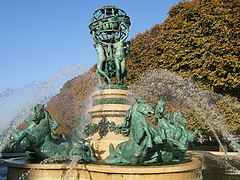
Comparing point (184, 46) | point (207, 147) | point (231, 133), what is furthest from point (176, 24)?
point (207, 147)

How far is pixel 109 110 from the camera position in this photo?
13773 millimetres

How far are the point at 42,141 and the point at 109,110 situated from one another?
134 inches

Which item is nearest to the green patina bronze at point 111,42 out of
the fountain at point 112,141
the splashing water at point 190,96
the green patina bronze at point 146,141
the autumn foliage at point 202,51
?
the fountain at point 112,141

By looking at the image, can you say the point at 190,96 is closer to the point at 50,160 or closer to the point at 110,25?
the point at 110,25

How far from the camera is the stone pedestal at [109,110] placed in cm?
1307

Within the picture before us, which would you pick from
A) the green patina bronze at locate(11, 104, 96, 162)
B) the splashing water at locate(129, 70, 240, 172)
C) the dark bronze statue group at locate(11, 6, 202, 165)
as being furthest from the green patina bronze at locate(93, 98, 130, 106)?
the splashing water at locate(129, 70, 240, 172)

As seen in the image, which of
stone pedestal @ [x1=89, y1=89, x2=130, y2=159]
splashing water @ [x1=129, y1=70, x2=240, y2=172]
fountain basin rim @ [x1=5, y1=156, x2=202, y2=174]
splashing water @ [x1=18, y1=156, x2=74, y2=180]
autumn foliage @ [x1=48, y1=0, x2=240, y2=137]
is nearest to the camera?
fountain basin rim @ [x1=5, y1=156, x2=202, y2=174]

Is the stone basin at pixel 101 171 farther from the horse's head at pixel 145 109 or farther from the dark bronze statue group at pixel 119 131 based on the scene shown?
the horse's head at pixel 145 109

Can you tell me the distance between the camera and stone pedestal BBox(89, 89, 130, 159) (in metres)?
13.1

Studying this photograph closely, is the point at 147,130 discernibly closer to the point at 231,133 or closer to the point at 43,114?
the point at 43,114

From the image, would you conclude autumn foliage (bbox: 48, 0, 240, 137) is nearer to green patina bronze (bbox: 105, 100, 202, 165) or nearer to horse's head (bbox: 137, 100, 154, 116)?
green patina bronze (bbox: 105, 100, 202, 165)

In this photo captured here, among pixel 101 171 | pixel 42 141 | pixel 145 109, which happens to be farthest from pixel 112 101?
pixel 101 171

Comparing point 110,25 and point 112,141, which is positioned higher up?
point 110,25

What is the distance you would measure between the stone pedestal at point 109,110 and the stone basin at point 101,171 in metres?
2.88
